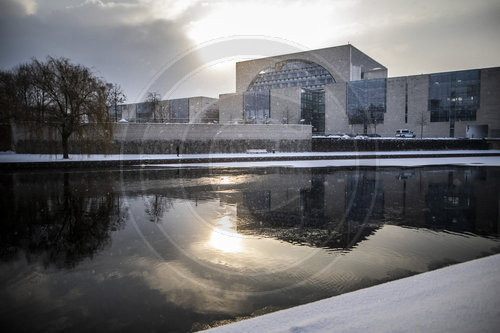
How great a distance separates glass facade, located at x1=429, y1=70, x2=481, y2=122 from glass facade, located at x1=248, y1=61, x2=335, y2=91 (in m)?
27.8

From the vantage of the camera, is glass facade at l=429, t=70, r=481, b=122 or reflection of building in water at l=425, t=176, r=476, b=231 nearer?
reflection of building in water at l=425, t=176, r=476, b=231

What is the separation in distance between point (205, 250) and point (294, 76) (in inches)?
3473

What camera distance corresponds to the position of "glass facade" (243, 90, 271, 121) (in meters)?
74.5

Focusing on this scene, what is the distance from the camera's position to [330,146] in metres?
42.9

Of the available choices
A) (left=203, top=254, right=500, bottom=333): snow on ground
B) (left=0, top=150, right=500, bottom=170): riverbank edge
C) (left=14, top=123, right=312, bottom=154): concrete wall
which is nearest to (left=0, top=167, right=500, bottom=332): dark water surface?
(left=203, top=254, right=500, bottom=333): snow on ground

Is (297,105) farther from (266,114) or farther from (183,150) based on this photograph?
(183,150)

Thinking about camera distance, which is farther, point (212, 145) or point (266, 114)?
point (266, 114)

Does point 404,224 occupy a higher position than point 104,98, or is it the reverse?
point 104,98

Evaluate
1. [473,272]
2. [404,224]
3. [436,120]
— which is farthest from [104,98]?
[436,120]

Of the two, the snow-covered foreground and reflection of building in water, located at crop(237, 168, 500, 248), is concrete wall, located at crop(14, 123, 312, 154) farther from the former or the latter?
reflection of building in water, located at crop(237, 168, 500, 248)

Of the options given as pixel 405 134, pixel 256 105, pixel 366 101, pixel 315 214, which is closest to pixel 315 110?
pixel 366 101

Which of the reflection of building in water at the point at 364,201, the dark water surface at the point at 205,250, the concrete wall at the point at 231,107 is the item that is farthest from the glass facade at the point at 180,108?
the dark water surface at the point at 205,250

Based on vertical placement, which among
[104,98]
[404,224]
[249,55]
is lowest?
[404,224]

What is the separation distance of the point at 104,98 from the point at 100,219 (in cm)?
2143
